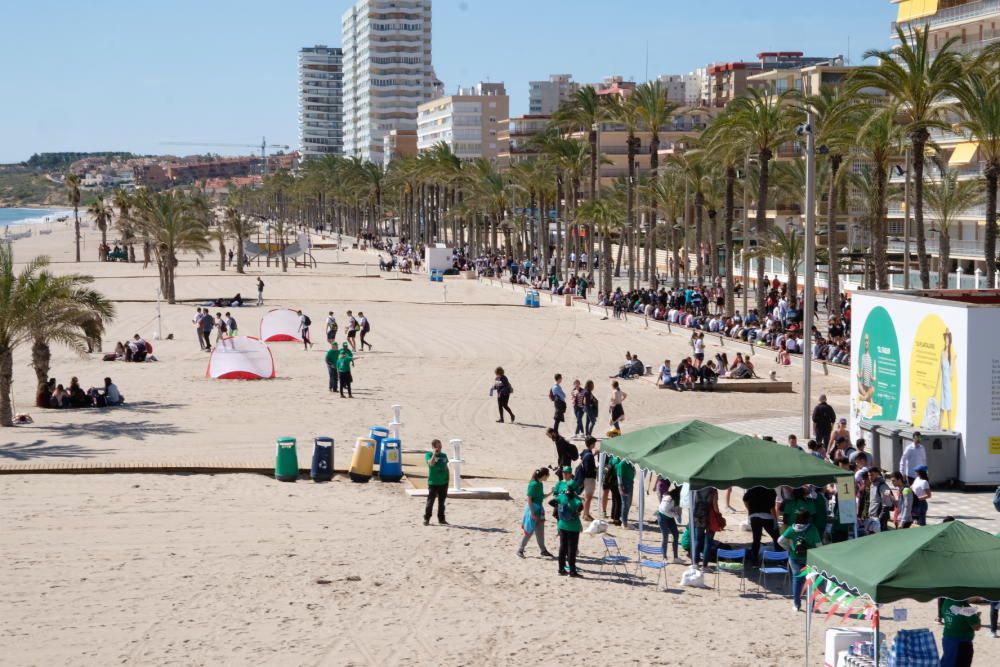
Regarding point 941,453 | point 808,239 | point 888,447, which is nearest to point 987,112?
point 808,239

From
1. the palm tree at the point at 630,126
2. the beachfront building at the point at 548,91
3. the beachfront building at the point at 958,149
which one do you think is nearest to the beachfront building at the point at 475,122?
the beachfront building at the point at 548,91

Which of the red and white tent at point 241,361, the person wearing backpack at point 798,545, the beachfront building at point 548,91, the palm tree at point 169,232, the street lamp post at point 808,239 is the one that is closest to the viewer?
the person wearing backpack at point 798,545

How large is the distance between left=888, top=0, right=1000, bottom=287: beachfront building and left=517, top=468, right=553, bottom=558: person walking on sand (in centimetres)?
3632

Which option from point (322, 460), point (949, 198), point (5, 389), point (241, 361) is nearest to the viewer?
point (322, 460)

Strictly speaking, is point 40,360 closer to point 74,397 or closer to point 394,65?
point 74,397

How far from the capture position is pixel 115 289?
60438 mm

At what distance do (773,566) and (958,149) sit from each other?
41677 mm

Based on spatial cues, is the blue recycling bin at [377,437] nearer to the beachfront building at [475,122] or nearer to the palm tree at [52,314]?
the palm tree at [52,314]

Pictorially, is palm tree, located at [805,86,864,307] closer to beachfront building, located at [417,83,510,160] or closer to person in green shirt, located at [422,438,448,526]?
person in green shirt, located at [422,438,448,526]

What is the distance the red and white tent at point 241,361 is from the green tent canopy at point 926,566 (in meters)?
20.8

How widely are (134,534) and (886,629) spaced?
8.59m

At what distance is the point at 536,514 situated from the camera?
14109 millimetres

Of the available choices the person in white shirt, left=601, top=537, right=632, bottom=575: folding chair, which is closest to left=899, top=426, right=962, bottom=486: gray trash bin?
the person in white shirt

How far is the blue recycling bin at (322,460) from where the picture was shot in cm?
1825
